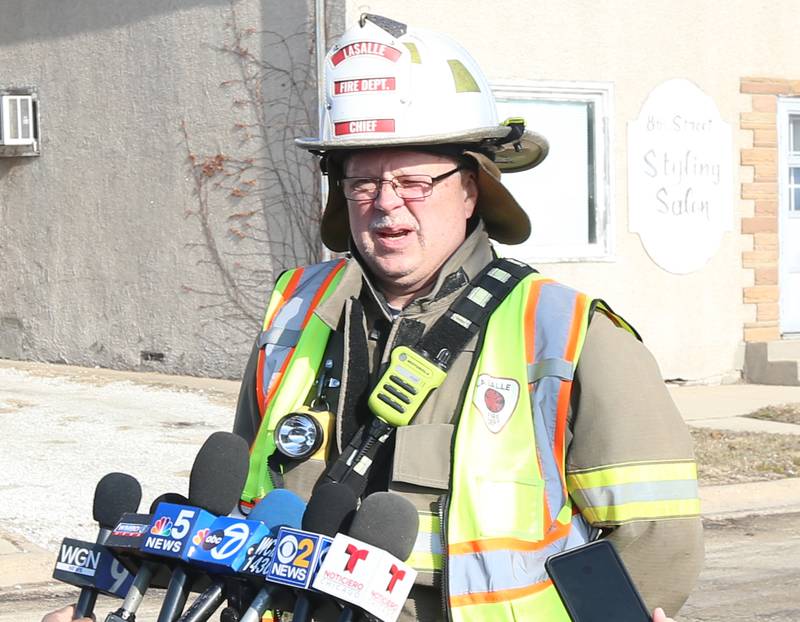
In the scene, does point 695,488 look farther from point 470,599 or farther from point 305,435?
point 305,435

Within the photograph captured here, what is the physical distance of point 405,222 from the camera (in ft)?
10.1

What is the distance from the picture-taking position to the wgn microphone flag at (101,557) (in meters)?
2.68

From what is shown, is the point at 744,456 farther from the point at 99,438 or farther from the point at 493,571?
the point at 493,571

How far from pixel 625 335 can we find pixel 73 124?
13065 mm

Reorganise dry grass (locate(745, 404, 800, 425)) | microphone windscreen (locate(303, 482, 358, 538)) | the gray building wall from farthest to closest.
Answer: the gray building wall
dry grass (locate(745, 404, 800, 425))
microphone windscreen (locate(303, 482, 358, 538))

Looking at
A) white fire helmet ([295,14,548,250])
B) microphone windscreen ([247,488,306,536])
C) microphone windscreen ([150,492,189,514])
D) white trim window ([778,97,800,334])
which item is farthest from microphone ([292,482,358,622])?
white trim window ([778,97,800,334])

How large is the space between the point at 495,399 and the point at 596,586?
0.61 m

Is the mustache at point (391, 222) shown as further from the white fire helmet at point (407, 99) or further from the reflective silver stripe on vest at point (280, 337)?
the reflective silver stripe on vest at point (280, 337)

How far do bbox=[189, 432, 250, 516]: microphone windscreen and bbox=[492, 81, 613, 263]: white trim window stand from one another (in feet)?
37.1

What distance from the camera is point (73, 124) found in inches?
602

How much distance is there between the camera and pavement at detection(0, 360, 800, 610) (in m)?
8.09

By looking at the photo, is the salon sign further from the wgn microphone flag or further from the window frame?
the wgn microphone flag

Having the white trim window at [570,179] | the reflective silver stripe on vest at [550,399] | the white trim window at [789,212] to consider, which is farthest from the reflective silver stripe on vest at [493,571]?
the white trim window at [789,212]

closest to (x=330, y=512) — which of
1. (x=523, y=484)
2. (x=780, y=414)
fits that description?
(x=523, y=484)
